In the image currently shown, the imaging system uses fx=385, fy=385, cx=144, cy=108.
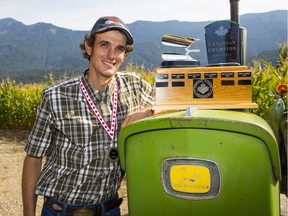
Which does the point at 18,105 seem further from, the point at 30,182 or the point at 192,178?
the point at 192,178

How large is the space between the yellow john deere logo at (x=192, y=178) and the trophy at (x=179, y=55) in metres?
0.60

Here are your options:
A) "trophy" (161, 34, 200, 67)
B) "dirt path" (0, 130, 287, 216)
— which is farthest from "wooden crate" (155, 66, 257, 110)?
"dirt path" (0, 130, 287, 216)

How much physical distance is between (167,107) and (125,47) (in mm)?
555

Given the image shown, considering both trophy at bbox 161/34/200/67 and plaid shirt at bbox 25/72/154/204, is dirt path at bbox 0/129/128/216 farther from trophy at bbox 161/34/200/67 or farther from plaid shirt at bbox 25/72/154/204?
trophy at bbox 161/34/200/67

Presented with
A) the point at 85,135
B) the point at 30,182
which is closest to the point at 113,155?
the point at 85,135

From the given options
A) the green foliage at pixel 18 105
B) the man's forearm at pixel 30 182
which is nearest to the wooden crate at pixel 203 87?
the man's forearm at pixel 30 182

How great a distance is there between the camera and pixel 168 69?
1.69 metres

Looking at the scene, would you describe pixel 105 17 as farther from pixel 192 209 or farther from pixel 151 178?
pixel 192 209

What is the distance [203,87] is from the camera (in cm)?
164

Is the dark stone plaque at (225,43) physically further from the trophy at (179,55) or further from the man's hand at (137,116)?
the man's hand at (137,116)

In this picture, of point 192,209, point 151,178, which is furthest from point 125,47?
point 192,209

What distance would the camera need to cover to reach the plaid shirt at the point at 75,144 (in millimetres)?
1820

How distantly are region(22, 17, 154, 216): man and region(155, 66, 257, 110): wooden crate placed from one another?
0.16m

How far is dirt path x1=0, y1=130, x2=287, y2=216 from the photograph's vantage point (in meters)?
4.77
